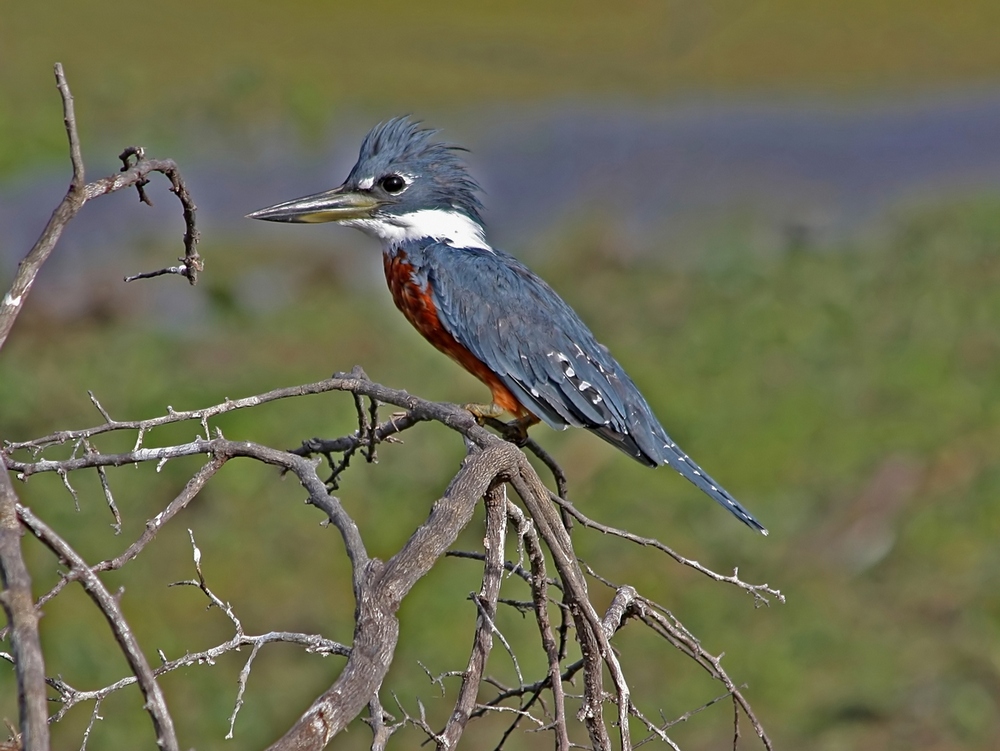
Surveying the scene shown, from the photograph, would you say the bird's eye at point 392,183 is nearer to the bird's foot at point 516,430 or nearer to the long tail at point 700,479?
the bird's foot at point 516,430

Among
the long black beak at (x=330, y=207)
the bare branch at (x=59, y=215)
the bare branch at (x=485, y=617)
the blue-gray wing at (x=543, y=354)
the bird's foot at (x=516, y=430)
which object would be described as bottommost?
the bare branch at (x=485, y=617)

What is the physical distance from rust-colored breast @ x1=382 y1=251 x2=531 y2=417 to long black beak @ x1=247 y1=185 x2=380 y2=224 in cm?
12

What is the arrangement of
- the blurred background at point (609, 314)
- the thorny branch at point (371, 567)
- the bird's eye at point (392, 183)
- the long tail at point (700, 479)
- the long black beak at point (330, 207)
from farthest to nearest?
1. the blurred background at point (609, 314)
2. the bird's eye at point (392, 183)
3. the long black beak at point (330, 207)
4. the long tail at point (700, 479)
5. the thorny branch at point (371, 567)

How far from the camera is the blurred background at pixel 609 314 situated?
12.7 feet

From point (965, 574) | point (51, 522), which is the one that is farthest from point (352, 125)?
point (965, 574)

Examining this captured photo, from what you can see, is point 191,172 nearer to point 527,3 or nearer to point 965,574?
point 527,3

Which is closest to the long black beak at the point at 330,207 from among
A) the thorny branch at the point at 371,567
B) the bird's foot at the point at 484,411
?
the bird's foot at the point at 484,411

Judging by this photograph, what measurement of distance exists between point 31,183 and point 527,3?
18.5 feet

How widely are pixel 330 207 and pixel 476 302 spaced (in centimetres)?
39

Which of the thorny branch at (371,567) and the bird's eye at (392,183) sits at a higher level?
the bird's eye at (392,183)

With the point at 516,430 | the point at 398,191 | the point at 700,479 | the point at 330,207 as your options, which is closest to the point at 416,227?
the point at 398,191

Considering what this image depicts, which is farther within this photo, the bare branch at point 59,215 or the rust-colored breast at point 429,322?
the rust-colored breast at point 429,322

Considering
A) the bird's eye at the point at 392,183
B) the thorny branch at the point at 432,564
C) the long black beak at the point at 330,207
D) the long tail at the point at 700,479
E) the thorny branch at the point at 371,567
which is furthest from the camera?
the bird's eye at the point at 392,183

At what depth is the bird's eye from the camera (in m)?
3.04
